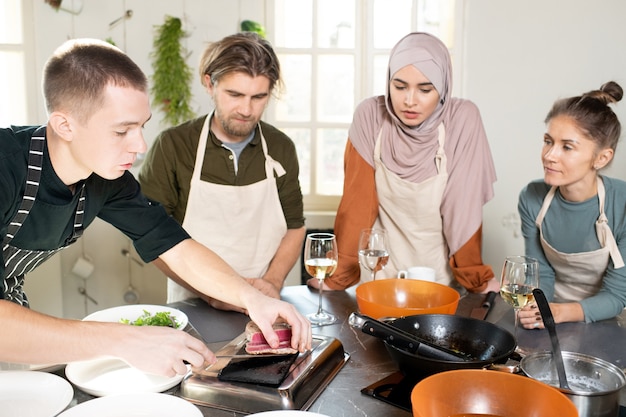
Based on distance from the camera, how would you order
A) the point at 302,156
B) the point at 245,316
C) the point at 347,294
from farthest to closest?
the point at 302,156
the point at 347,294
the point at 245,316

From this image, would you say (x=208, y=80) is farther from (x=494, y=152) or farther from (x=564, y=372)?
(x=494, y=152)

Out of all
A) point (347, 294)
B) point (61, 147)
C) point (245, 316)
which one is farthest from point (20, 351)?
point (347, 294)

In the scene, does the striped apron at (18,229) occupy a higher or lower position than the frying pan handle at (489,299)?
higher

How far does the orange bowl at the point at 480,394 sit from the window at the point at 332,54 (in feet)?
9.08

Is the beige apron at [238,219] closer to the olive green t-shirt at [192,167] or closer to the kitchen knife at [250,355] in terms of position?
the olive green t-shirt at [192,167]

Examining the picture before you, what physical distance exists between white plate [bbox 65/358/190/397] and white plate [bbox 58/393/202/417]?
56 mm

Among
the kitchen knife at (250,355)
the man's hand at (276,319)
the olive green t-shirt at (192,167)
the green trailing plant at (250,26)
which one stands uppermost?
the green trailing plant at (250,26)

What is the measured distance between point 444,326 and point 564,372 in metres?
0.31

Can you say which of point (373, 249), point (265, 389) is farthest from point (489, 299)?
point (265, 389)

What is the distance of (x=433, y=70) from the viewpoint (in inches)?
100

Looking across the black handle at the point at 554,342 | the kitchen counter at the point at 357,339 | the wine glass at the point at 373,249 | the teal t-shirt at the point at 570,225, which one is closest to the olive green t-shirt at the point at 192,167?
the kitchen counter at the point at 357,339

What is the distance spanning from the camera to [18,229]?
63.9 inches

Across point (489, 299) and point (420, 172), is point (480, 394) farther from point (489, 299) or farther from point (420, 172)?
point (420, 172)

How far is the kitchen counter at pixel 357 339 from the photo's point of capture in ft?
4.37
